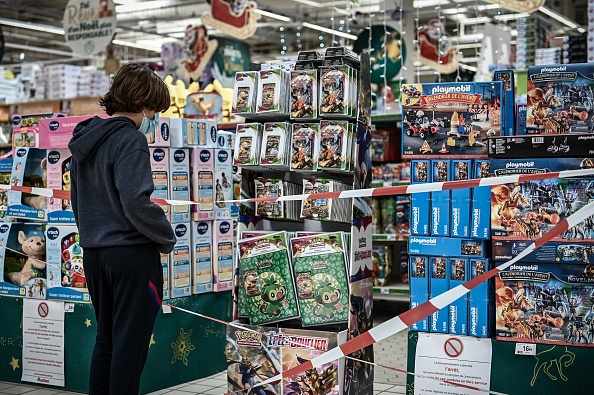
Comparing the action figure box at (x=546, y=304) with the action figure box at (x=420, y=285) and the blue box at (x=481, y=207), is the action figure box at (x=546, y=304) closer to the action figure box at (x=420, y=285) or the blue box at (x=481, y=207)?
the blue box at (x=481, y=207)

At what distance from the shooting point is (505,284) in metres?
3.65

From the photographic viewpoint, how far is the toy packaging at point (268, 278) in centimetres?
402

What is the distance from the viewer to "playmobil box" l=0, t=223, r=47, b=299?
500 centimetres

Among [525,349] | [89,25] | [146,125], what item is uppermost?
[89,25]

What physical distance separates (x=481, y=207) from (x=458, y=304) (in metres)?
0.48

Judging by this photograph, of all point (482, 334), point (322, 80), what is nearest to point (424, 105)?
point (322, 80)

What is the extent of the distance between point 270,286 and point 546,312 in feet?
4.45

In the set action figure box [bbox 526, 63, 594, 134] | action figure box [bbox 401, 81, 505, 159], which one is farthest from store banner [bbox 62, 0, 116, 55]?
action figure box [bbox 526, 63, 594, 134]

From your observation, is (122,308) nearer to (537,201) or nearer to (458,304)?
(458,304)

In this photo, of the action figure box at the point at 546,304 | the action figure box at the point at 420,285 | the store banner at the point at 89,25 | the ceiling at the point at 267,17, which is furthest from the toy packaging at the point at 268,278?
the ceiling at the point at 267,17

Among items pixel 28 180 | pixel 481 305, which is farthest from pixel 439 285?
pixel 28 180

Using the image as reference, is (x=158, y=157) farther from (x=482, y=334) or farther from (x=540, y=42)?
(x=540, y=42)

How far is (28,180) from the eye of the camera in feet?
16.6

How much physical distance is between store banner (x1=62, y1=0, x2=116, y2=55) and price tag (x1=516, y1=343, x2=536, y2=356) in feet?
22.1
